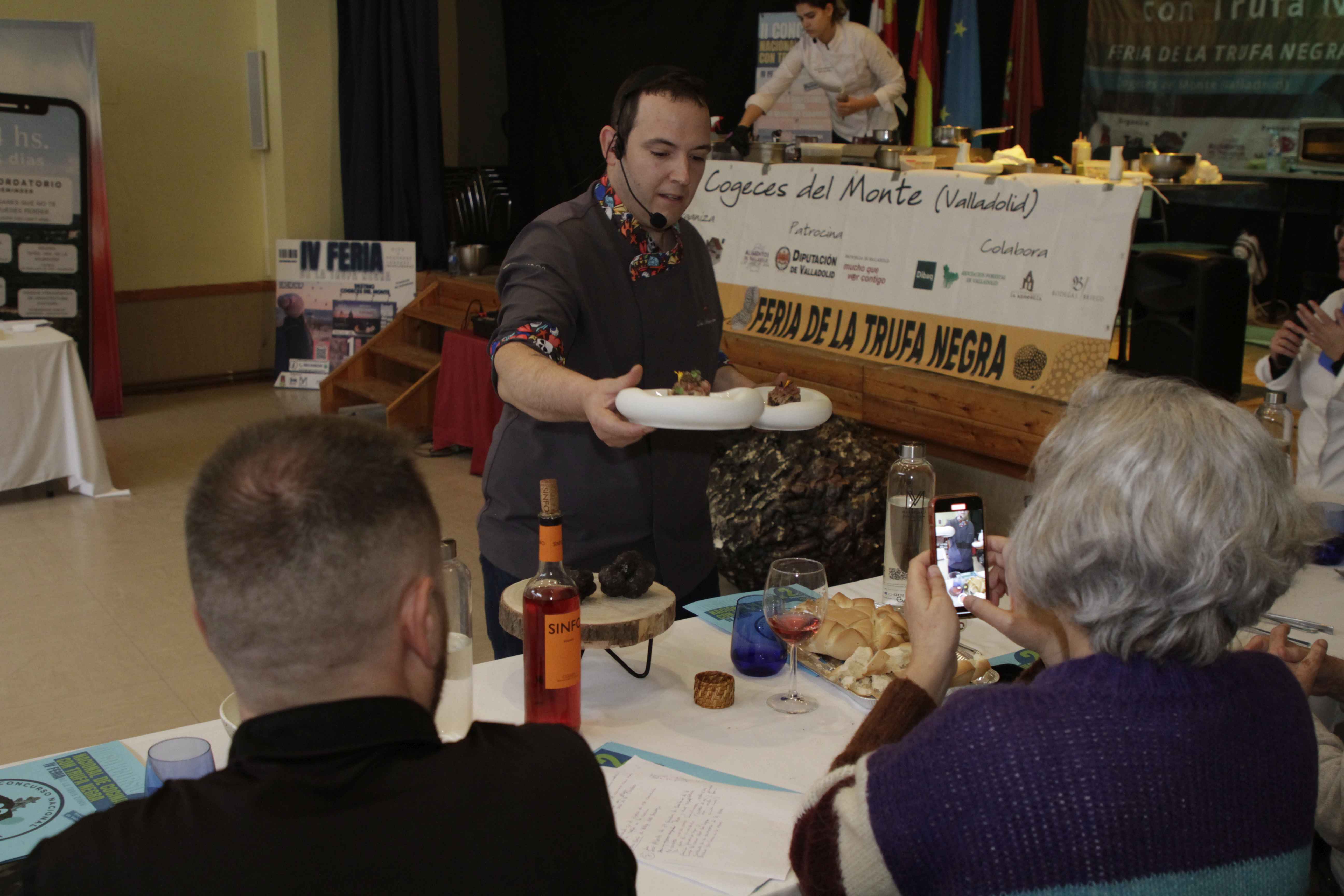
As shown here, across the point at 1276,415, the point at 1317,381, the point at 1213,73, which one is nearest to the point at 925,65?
the point at 1213,73

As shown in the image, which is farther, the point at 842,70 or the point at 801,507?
the point at 842,70

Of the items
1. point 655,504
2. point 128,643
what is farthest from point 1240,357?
point 128,643

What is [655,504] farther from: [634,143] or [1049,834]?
[1049,834]

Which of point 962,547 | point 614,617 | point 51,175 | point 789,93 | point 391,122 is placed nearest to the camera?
point 614,617

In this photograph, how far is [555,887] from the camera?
3.07ft

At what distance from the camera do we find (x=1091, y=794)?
1115 millimetres

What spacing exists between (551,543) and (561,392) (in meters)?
0.40

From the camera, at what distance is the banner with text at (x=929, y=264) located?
12.8ft

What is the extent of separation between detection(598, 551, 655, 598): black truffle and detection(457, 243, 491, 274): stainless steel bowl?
19.3ft

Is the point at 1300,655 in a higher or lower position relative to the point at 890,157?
lower

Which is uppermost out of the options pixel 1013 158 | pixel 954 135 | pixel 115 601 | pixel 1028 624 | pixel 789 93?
pixel 789 93

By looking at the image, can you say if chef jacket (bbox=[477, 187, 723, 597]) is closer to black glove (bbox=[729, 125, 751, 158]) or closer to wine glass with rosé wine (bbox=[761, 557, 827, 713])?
wine glass with rosé wine (bbox=[761, 557, 827, 713])

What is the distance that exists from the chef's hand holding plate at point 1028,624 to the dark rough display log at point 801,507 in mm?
2204

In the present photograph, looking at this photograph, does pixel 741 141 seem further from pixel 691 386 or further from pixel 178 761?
pixel 178 761
